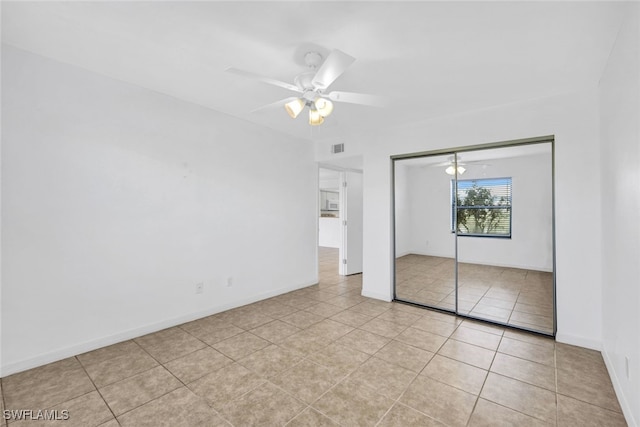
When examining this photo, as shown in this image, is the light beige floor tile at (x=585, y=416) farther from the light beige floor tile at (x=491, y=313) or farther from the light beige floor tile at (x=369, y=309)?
the light beige floor tile at (x=369, y=309)

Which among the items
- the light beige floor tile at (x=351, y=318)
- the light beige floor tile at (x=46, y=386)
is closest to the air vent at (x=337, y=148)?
the light beige floor tile at (x=351, y=318)

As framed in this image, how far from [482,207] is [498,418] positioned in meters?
2.47

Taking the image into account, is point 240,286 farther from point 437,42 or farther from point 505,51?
point 505,51

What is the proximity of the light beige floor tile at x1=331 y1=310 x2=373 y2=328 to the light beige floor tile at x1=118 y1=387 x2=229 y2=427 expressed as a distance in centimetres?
184

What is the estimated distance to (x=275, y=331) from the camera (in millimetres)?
3137

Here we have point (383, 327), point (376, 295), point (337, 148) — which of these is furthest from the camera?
point (337, 148)

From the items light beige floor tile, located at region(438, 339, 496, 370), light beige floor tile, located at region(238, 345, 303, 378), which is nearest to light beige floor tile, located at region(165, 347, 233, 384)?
light beige floor tile, located at region(238, 345, 303, 378)

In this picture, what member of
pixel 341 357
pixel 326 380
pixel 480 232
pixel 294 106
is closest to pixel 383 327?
pixel 341 357

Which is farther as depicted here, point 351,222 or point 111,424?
point 351,222

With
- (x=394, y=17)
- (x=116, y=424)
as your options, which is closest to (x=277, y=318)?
(x=116, y=424)

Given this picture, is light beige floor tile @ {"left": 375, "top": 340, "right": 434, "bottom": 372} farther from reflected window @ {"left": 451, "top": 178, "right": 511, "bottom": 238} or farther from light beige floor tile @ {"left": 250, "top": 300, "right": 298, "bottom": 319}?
reflected window @ {"left": 451, "top": 178, "right": 511, "bottom": 238}

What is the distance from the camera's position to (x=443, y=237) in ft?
12.9

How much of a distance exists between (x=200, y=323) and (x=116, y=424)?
1603 mm

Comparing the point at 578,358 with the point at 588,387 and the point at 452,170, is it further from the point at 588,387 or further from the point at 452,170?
the point at 452,170
